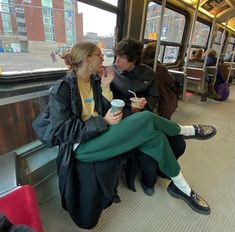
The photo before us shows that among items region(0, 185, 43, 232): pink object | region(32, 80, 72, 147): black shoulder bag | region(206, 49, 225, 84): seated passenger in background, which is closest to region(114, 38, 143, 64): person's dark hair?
region(32, 80, 72, 147): black shoulder bag

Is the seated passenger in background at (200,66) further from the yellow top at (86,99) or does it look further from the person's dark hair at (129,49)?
the yellow top at (86,99)

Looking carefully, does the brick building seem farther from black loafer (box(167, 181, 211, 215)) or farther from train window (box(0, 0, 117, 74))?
black loafer (box(167, 181, 211, 215))

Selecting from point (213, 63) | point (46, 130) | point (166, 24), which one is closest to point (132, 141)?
point (46, 130)

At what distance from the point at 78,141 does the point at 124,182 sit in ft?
2.49

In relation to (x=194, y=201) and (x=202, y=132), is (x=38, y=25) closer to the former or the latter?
(x=202, y=132)

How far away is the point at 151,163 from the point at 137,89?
0.69 metres

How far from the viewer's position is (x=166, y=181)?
5.57 ft

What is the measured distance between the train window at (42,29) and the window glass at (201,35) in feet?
12.1

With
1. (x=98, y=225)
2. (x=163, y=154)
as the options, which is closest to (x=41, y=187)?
(x=98, y=225)

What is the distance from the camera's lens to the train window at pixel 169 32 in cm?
297

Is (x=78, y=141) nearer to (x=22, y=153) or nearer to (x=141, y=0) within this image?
(x=22, y=153)

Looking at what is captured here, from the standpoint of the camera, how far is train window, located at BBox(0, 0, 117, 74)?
1302mm

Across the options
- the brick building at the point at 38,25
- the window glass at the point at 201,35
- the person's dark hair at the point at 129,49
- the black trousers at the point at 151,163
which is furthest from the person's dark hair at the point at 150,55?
the window glass at the point at 201,35

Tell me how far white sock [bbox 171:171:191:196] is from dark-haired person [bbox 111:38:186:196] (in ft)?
0.51
